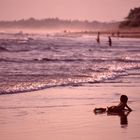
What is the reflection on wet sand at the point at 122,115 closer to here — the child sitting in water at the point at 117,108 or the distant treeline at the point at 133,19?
the child sitting in water at the point at 117,108

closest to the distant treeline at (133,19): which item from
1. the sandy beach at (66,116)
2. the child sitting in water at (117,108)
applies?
the sandy beach at (66,116)

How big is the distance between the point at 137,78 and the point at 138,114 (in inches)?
361

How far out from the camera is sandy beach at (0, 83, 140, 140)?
35.8 feet

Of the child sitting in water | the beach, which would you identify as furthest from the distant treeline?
the child sitting in water

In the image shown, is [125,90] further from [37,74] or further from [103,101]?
[37,74]

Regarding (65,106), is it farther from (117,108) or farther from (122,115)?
(122,115)

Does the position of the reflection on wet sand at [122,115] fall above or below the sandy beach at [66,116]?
below

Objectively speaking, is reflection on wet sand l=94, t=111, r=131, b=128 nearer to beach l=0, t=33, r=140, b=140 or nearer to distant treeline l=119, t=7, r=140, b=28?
beach l=0, t=33, r=140, b=140

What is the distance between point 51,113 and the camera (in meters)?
13.4

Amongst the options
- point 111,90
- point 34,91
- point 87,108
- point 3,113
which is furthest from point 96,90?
point 3,113

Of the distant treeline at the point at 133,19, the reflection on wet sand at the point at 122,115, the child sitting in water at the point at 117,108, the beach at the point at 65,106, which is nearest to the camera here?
the beach at the point at 65,106

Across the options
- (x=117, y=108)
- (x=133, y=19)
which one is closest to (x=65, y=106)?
(x=117, y=108)

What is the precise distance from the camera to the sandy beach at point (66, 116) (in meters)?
10.9

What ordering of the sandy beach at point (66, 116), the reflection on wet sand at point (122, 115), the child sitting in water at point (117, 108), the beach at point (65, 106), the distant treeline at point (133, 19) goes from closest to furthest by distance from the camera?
1. the sandy beach at point (66, 116)
2. the beach at point (65, 106)
3. the reflection on wet sand at point (122, 115)
4. the child sitting in water at point (117, 108)
5. the distant treeline at point (133, 19)
